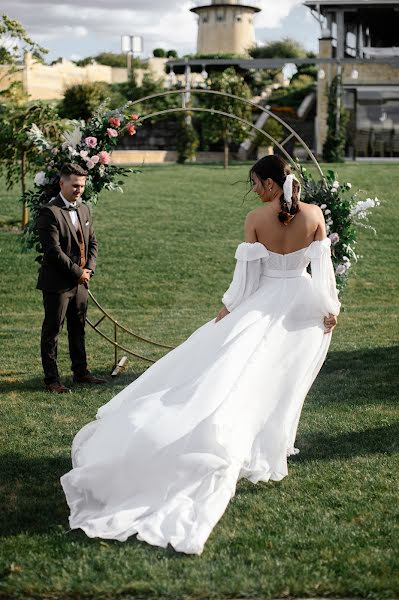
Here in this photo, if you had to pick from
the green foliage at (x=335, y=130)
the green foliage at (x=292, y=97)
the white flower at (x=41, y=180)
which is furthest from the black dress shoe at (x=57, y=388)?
the green foliage at (x=292, y=97)

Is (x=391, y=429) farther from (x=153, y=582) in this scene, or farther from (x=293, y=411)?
(x=153, y=582)

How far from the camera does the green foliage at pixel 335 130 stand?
32.8 m

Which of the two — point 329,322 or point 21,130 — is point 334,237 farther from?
point 21,130

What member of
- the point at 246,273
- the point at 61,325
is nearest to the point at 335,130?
the point at 61,325

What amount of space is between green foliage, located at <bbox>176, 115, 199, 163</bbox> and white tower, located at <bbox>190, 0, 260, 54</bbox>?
3811cm

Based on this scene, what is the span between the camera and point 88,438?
6.59 m

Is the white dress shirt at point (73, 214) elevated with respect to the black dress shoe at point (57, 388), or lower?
elevated

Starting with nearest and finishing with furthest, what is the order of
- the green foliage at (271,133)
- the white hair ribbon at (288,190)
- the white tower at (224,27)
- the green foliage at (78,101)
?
the white hair ribbon at (288,190), the green foliage at (271,133), the green foliage at (78,101), the white tower at (224,27)

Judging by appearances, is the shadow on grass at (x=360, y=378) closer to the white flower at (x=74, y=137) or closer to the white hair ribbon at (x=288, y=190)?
the white hair ribbon at (x=288, y=190)

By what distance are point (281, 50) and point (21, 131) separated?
43.1m

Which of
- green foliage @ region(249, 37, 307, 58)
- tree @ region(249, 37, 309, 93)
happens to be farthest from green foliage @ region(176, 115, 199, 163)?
green foliage @ region(249, 37, 307, 58)

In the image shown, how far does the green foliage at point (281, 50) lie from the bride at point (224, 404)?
53809 mm

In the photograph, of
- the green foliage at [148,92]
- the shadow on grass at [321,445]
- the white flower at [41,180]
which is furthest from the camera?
the green foliage at [148,92]

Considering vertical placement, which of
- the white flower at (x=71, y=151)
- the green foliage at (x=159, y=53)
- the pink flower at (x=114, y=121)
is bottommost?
the white flower at (x=71, y=151)
